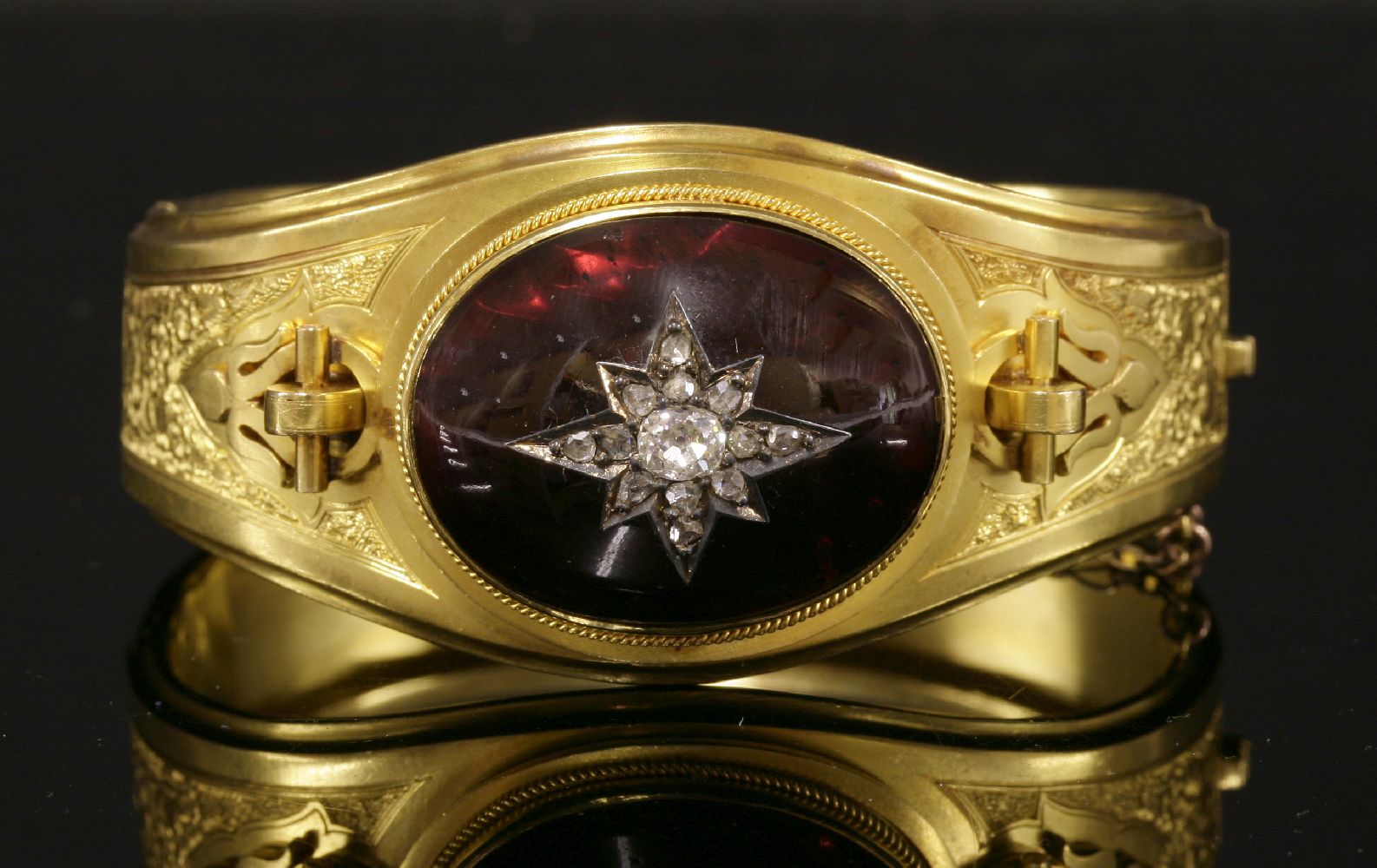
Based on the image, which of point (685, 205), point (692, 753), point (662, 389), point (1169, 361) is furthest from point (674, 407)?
point (1169, 361)

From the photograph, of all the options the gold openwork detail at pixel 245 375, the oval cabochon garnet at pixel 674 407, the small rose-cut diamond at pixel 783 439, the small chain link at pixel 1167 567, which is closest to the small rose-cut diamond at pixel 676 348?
the oval cabochon garnet at pixel 674 407

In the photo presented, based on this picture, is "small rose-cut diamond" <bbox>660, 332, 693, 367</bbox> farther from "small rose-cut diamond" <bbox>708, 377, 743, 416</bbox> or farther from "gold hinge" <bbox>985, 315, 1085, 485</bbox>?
"gold hinge" <bbox>985, 315, 1085, 485</bbox>

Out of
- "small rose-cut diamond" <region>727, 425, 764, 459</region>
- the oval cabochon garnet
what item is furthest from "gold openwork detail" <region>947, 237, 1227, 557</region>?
"small rose-cut diamond" <region>727, 425, 764, 459</region>

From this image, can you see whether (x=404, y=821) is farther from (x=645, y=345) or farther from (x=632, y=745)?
(x=645, y=345)

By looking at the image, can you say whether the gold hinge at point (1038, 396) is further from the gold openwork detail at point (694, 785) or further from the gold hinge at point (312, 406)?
the gold hinge at point (312, 406)

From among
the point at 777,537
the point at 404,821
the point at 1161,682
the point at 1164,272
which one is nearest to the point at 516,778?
the point at 404,821

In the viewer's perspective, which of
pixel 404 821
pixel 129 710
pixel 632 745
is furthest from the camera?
pixel 129 710
